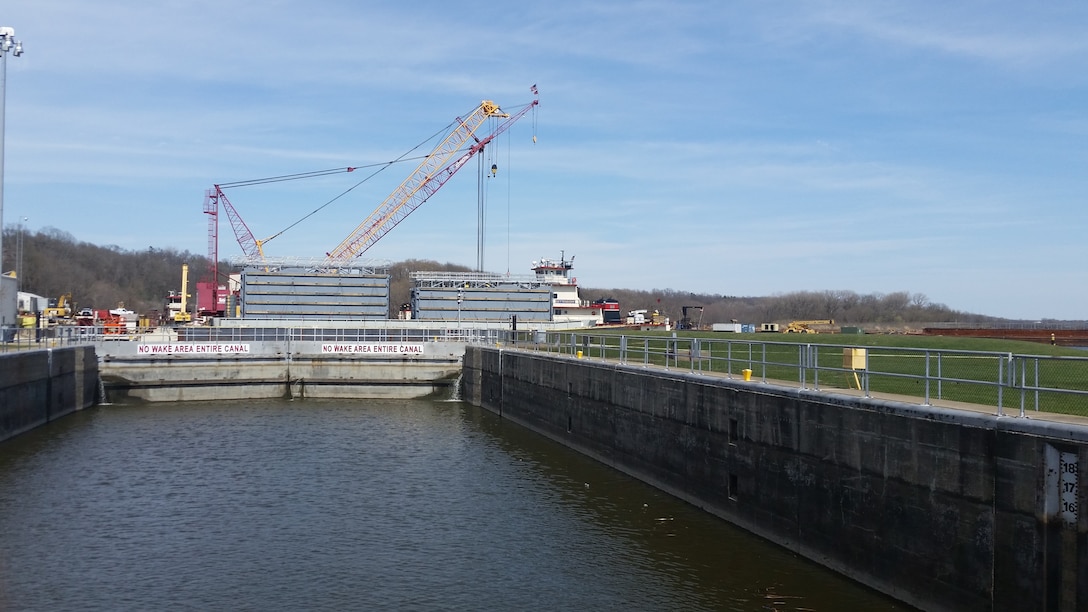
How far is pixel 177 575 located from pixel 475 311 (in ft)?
348

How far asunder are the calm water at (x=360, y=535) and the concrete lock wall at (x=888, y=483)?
34.2 inches

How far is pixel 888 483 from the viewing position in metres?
17.5

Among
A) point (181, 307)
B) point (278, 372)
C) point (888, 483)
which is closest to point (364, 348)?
point (278, 372)

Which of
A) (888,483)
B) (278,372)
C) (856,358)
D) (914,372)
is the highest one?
(856,358)

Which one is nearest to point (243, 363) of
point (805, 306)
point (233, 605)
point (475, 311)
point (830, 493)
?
point (233, 605)

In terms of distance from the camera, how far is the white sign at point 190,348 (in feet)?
184

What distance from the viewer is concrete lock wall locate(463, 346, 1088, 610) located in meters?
13.9

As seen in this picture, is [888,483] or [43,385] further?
[43,385]

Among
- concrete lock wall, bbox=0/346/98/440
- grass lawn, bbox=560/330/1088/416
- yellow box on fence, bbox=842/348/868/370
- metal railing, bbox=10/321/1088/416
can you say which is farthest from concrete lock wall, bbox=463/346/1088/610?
concrete lock wall, bbox=0/346/98/440

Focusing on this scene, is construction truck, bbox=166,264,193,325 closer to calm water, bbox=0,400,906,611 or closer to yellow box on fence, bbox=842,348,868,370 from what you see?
calm water, bbox=0,400,906,611

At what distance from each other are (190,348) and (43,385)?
532 inches

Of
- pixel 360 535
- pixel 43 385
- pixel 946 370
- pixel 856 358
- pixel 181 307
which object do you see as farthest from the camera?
pixel 181 307

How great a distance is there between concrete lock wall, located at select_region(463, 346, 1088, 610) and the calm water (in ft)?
2.85

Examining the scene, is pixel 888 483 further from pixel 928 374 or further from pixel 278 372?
pixel 278 372
